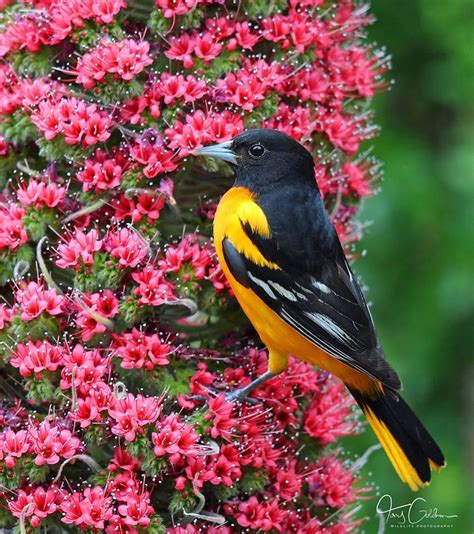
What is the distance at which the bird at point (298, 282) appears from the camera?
4.04 meters

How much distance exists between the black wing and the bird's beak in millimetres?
272

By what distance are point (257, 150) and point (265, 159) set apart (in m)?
0.07

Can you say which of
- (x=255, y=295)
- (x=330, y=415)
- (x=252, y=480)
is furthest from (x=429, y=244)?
(x=252, y=480)

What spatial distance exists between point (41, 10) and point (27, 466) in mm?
1751

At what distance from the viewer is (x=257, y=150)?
415 cm

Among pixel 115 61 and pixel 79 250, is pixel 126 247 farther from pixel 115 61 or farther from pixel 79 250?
pixel 115 61

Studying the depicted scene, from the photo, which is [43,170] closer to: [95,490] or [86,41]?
[86,41]

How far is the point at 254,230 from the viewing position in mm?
4137

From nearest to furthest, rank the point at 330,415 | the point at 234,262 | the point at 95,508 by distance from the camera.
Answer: the point at 95,508 < the point at 234,262 < the point at 330,415

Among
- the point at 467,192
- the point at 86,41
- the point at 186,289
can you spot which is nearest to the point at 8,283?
the point at 186,289

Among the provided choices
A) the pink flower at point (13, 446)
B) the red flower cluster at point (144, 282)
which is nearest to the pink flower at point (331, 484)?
the red flower cluster at point (144, 282)

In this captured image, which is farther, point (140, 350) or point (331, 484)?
point (331, 484)

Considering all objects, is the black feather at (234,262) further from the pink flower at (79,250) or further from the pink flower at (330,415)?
the pink flower at (330,415)

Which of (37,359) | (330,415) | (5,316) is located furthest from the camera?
(330,415)
